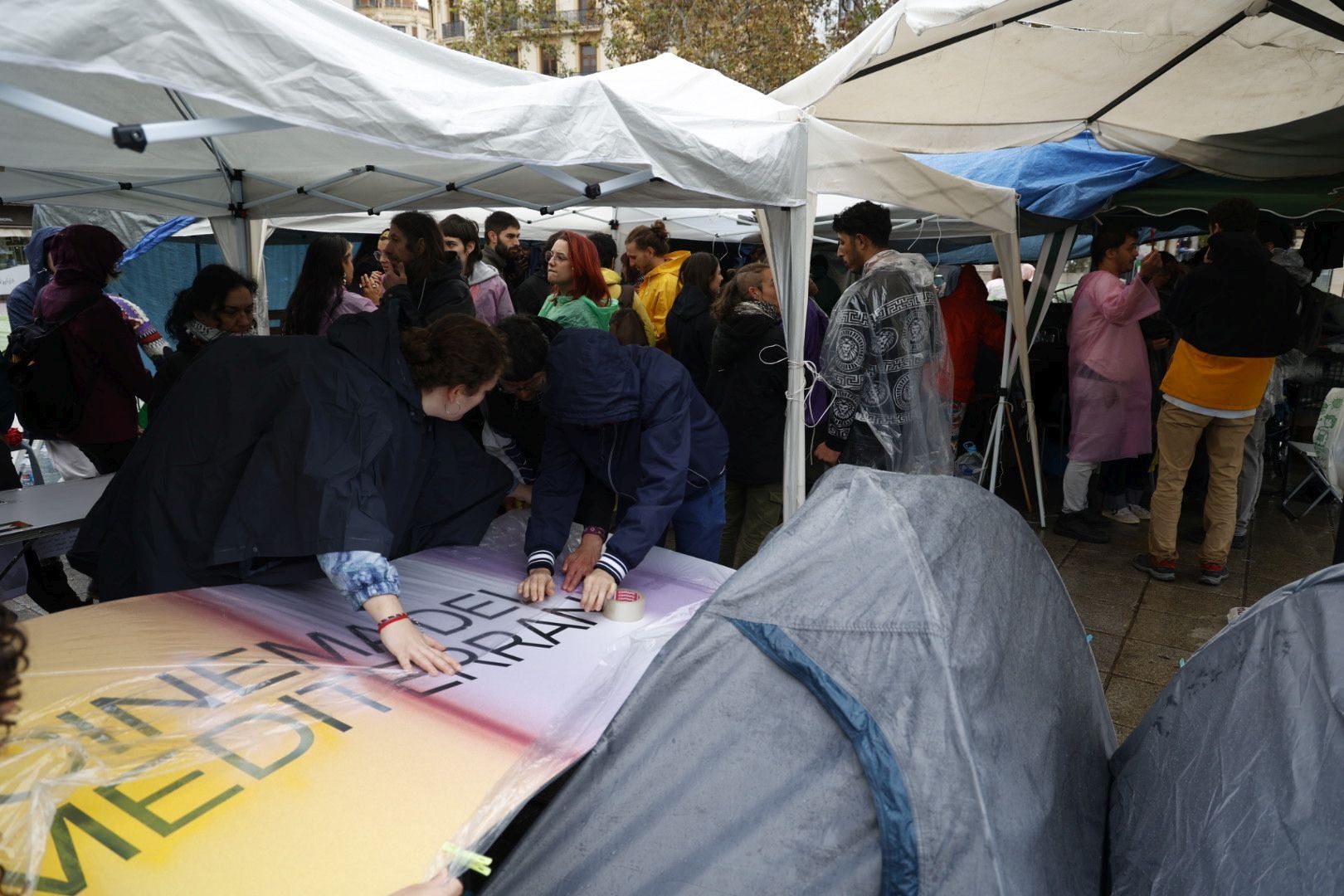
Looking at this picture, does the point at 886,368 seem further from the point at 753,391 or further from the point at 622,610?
the point at 622,610

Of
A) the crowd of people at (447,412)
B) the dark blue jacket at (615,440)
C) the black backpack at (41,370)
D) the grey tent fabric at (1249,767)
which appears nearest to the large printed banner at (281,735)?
the crowd of people at (447,412)

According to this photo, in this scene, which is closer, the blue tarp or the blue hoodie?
the blue hoodie

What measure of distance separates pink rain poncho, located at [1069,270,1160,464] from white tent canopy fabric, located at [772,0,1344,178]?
0.89m

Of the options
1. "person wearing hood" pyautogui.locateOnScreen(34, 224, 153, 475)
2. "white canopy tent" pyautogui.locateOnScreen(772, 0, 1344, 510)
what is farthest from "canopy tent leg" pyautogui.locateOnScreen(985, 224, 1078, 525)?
"person wearing hood" pyautogui.locateOnScreen(34, 224, 153, 475)

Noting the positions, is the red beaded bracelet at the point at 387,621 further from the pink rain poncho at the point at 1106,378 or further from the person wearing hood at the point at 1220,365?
the pink rain poncho at the point at 1106,378

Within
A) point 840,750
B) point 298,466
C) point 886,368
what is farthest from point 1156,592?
point 298,466

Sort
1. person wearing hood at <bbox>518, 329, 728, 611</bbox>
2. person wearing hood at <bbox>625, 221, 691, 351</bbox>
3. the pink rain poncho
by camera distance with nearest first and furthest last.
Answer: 1. person wearing hood at <bbox>518, 329, 728, 611</bbox>
2. the pink rain poncho
3. person wearing hood at <bbox>625, 221, 691, 351</bbox>

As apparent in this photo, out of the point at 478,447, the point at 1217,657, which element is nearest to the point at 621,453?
the point at 478,447

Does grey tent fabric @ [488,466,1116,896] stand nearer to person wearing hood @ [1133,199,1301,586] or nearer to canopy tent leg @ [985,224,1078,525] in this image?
person wearing hood @ [1133,199,1301,586]

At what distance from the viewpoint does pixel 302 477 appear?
200 centimetres

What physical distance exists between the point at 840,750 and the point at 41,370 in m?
3.62

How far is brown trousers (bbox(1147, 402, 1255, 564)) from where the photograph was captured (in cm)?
421

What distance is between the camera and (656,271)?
561 cm

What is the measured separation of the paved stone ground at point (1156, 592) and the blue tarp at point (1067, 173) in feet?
6.53
